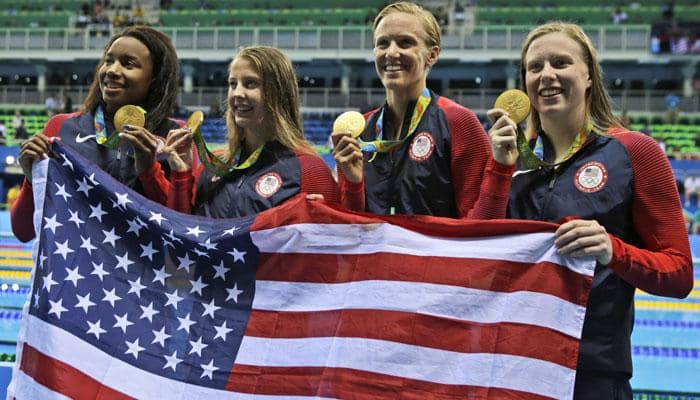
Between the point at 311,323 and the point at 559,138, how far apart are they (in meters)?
0.97

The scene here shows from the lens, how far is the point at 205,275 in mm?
2576

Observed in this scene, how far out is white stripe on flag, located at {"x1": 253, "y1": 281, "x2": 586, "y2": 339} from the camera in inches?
84.5

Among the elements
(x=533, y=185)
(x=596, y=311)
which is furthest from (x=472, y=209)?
→ (x=596, y=311)

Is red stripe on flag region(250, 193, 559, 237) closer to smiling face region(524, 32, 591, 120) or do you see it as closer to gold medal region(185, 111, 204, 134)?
smiling face region(524, 32, 591, 120)

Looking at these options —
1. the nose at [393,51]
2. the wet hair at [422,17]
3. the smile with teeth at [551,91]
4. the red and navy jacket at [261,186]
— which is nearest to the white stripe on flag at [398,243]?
the red and navy jacket at [261,186]

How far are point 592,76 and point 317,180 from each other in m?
1.00

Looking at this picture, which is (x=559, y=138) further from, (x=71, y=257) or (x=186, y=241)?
(x=71, y=257)

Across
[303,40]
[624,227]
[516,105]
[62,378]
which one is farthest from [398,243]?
[303,40]

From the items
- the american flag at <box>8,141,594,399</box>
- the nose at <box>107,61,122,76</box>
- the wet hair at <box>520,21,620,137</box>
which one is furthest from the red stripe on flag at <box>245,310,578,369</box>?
the nose at <box>107,61,122,76</box>

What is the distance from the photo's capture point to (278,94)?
2799mm

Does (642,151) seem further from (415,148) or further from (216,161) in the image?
(216,161)

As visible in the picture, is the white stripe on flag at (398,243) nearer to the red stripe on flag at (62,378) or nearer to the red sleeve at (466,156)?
the red sleeve at (466,156)

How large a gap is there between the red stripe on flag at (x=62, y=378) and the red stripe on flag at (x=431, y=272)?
65 cm

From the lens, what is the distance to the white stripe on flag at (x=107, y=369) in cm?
245
